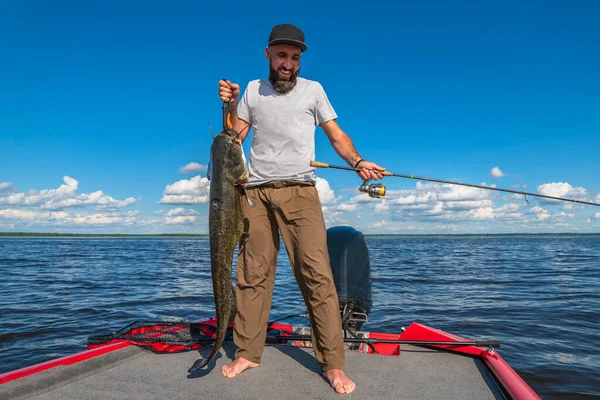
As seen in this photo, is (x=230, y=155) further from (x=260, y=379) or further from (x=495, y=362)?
(x=495, y=362)

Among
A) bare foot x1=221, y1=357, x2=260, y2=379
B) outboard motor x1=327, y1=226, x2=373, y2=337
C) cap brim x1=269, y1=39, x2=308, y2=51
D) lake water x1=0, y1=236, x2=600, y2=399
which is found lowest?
lake water x1=0, y1=236, x2=600, y2=399

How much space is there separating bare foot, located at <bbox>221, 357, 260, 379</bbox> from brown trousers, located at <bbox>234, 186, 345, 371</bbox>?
0.04 m

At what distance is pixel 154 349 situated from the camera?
4.27 metres

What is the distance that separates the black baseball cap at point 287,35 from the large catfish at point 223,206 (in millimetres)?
873

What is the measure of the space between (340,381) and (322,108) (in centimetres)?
235

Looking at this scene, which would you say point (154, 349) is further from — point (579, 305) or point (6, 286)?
point (6, 286)

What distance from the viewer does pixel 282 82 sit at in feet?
12.5

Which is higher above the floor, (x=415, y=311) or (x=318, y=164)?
(x=318, y=164)

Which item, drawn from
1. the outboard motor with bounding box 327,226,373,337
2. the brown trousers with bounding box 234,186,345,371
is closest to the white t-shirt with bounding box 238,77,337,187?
the brown trousers with bounding box 234,186,345,371

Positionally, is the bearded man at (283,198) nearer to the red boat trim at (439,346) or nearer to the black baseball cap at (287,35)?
the black baseball cap at (287,35)

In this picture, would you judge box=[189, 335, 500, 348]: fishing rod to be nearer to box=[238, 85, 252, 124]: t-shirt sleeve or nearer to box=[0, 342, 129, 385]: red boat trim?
box=[0, 342, 129, 385]: red boat trim

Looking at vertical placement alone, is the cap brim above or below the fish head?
above

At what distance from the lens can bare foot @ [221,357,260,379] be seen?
3.62 m

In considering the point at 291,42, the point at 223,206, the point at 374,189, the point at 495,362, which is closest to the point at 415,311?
the point at 495,362
